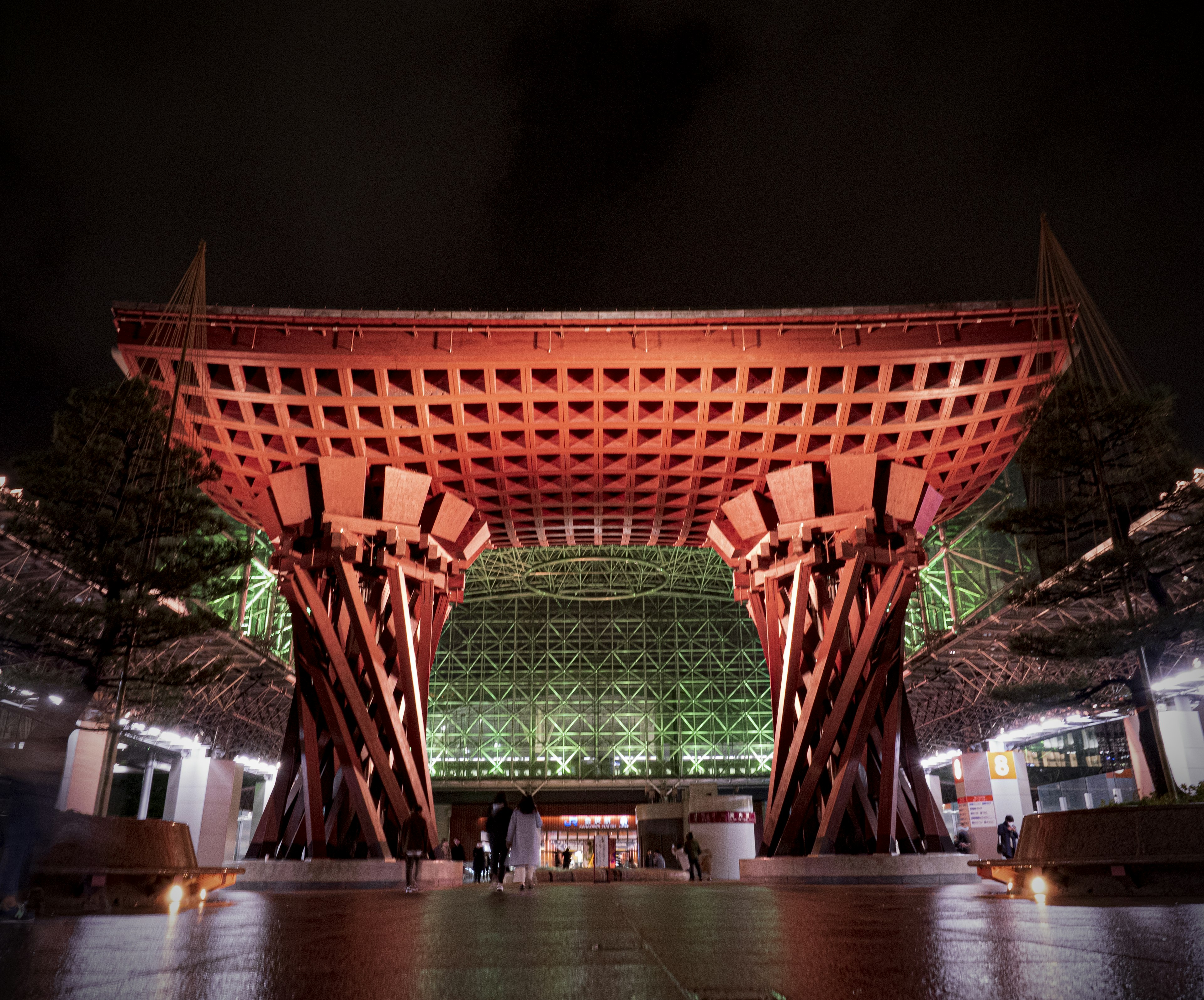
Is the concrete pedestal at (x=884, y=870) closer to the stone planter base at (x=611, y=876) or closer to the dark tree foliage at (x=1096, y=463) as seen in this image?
the dark tree foliage at (x=1096, y=463)

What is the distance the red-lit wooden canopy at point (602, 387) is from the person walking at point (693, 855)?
973 cm

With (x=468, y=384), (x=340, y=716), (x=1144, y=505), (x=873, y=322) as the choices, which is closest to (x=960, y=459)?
(x=873, y=322)

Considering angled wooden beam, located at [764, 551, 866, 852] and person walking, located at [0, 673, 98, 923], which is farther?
angled wooden beam, located at [764, 551, 866, 852]

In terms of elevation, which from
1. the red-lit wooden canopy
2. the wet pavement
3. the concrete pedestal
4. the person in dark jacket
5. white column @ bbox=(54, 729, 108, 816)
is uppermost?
the red-lit wooden canopy

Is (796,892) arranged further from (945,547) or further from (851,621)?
(945,547)

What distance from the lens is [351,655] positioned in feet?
56.3

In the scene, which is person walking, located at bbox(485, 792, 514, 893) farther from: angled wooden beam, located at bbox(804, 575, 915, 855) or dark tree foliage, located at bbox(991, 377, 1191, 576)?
dark tree foliage, located at bbox(991, 377, 1191, 576)

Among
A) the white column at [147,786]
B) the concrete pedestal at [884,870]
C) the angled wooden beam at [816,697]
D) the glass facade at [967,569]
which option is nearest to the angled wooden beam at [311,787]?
the concrete pedestal at [884,870]

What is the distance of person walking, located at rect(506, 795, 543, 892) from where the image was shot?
41.0 ft

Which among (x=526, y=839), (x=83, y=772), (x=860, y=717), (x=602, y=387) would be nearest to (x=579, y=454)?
(x=602, y=387)

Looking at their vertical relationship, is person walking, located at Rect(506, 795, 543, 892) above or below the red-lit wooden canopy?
below

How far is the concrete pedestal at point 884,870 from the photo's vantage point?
1491cm

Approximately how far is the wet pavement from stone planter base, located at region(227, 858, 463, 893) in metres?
9.34

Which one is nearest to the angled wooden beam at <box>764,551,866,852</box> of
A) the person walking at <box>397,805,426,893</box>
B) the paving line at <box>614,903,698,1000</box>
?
the person walking at <box>397,805,426,893</box>
